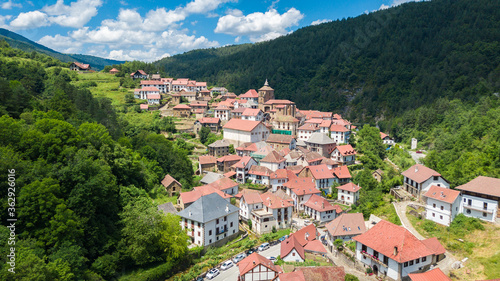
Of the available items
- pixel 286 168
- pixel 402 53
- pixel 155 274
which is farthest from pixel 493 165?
pixel 402 53

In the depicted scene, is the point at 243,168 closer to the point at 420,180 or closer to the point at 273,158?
the point at 273,158

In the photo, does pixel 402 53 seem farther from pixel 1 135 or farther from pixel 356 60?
pixel 1 135

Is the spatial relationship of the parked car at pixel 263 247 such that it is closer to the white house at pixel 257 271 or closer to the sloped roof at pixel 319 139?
the white house at pixel 257 271

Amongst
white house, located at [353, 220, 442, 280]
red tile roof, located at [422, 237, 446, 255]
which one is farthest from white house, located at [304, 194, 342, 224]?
red tile roof, located at [422, 237, 446, 255]

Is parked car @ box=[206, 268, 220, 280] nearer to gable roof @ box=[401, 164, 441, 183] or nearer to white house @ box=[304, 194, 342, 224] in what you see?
white house @ box=[304, 194, 342, 224]

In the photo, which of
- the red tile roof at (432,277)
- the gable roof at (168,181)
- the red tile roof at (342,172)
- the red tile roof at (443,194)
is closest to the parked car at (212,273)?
the red tile roof at (432,277)

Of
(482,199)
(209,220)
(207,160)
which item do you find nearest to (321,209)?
→ (209,220)
